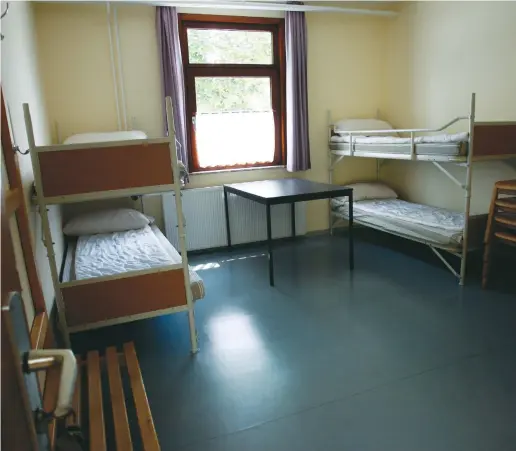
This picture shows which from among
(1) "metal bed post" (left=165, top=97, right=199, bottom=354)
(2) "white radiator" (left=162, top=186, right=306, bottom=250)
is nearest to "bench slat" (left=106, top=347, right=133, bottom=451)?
(1) "metal bed post" (left=165, top=97, right=199, bottom=354)

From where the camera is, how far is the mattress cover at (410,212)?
137 inches

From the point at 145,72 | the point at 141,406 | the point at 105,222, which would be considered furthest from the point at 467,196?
the point at 145,72

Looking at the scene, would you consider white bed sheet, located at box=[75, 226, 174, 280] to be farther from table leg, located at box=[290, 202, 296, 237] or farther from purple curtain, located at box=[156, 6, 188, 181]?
table leg, located at box=[290, 202, 296, 237]

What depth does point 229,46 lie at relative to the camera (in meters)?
4.27

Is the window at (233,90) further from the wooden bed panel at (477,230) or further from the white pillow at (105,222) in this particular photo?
the wooden bed panel at (477,230)

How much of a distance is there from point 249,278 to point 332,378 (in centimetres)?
161

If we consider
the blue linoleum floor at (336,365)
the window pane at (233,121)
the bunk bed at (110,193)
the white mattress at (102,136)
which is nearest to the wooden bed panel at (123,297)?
the bunk bed at (110,193)

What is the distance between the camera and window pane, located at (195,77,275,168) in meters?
4.32

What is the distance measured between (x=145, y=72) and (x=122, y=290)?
2585 mm

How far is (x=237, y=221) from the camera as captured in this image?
4477 mm

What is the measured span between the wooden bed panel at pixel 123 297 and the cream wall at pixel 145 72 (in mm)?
2042

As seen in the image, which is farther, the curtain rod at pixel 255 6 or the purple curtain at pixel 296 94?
the purple curtain at pixel 296 94

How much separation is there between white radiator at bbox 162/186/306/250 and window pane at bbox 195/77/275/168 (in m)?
0.40

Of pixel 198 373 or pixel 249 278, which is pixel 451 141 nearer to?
pixel 249 278
